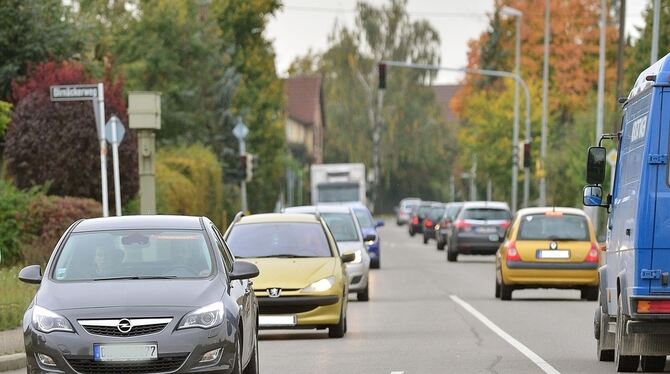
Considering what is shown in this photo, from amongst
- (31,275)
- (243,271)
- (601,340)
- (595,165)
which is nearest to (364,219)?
(601,340)

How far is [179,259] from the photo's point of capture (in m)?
13.7

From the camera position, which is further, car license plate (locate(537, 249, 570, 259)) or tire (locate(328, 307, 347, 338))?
car license plate (locate(537, 249, 570, 259))

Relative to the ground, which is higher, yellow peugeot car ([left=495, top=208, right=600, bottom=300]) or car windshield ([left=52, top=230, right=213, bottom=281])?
→ car windshield ([left=52, top=230, right=213, bottom=281])

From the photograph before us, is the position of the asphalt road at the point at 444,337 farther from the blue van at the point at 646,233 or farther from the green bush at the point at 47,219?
the green bush at the point at 47,219

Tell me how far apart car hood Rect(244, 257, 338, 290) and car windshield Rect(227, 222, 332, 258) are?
262mm

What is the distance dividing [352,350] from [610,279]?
3262 millimetres

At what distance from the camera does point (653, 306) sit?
14.6m

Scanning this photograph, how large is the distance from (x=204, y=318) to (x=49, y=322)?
1.09 meters

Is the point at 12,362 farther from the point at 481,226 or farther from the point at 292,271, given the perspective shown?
the point at 481,226

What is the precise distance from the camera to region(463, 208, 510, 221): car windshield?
46.2 meters

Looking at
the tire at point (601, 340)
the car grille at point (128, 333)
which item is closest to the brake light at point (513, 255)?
the tire at point (601, 340)

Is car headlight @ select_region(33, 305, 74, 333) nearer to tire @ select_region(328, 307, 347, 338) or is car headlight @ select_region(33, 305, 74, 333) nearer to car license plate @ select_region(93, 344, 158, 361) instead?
car license plate @ select_region(93, 344, 158, 361)

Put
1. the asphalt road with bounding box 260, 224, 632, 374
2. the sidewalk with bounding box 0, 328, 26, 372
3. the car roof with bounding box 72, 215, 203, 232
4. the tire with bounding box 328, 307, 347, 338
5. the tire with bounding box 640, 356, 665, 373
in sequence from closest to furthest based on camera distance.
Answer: the car roof with bounding box 72, 215, 203, 232
the tire with bounding box 640, 356, 665, 373
the sidewalk with bounding box 0, 328, 26, 372
the asphalt road with bounding box 260, 224, 632, 374
the tire with bounding box 328, 307, 347, 338

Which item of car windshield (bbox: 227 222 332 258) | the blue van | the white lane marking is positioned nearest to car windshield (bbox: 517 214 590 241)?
the white lane marking
